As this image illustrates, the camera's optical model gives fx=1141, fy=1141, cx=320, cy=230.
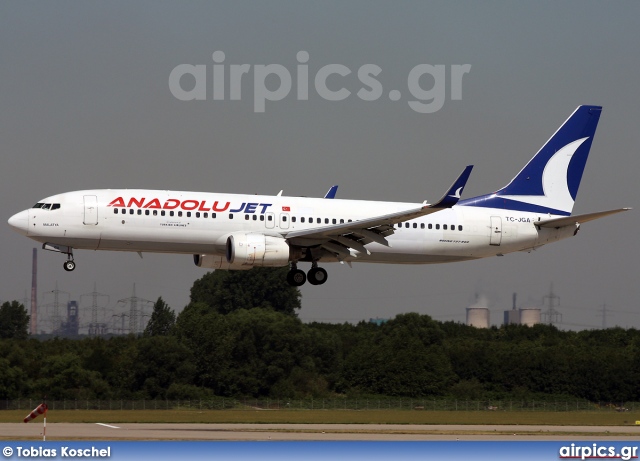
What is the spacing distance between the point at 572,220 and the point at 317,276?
41.9ft

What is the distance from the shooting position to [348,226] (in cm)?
5156

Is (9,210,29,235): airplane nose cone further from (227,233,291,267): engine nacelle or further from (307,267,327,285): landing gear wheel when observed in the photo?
(307,267,327,285): landing gear wheel

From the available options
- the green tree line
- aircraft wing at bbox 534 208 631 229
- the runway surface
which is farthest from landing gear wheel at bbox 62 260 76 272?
the green tree line

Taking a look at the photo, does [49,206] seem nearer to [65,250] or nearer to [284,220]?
[65,250]

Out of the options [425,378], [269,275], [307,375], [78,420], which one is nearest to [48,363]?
[307,375]

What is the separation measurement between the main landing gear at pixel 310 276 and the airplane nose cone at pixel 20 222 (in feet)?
41.2

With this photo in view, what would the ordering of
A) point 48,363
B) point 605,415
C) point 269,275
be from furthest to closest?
1. point 269,275
2. point 48,363
3. point 605,415

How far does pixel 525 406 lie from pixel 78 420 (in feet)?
127

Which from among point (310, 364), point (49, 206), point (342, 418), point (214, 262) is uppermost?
point (49, 206)

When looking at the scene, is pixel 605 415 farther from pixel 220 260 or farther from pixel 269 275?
pixel 269 275

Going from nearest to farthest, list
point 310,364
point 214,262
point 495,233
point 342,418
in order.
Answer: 1. point 214,262
2. point 495,233
3. point 342,418
4. point 310,364

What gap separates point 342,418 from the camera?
6300 cm

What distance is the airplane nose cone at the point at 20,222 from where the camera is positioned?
51.6m

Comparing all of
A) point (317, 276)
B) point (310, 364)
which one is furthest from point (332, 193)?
point (310, 364)
